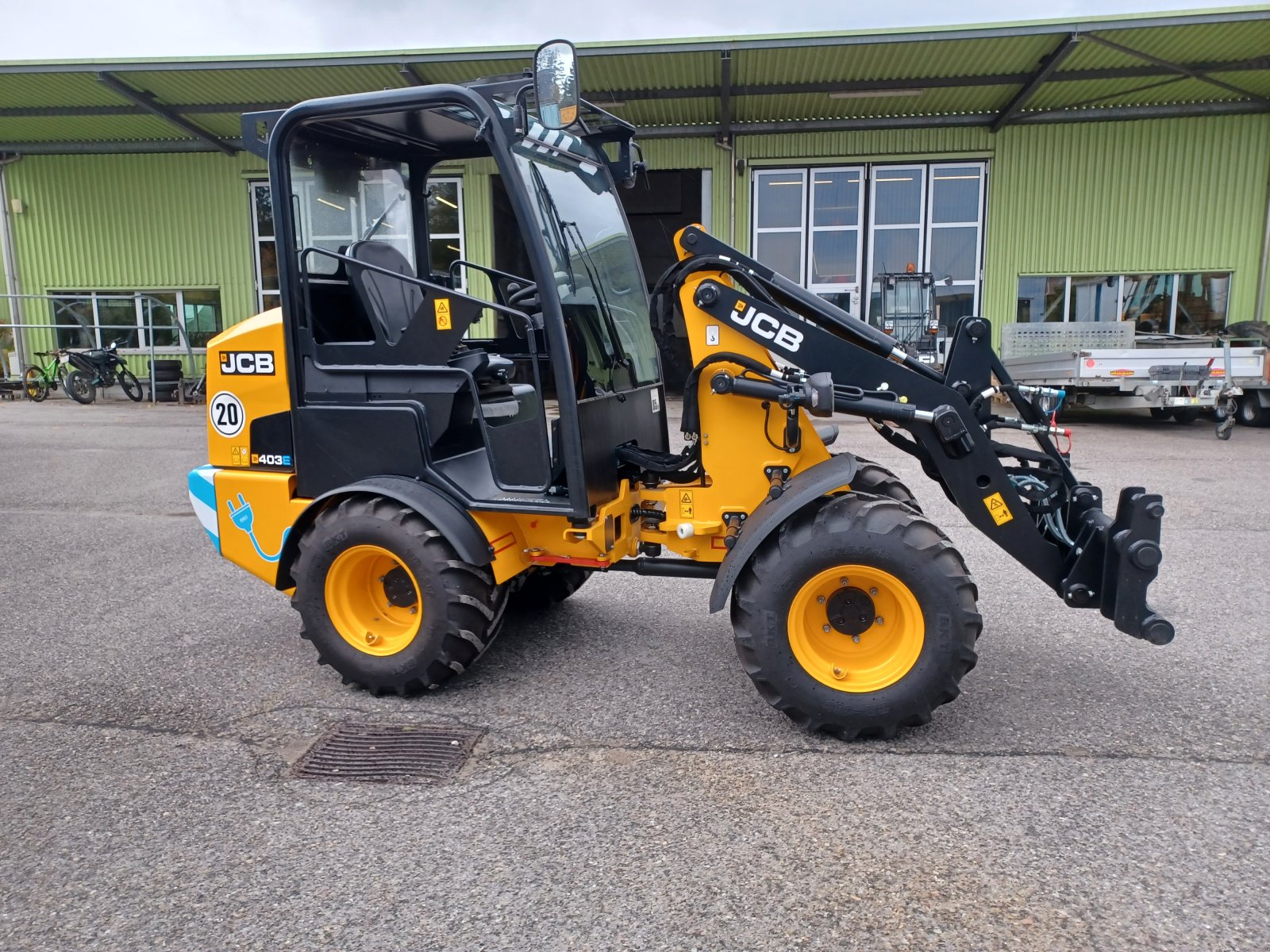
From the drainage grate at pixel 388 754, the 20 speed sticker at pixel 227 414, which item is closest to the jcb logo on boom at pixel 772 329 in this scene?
the drainage grate at pixel 388 754

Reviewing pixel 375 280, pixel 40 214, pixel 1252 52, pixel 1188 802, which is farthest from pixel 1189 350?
pixel 40 214

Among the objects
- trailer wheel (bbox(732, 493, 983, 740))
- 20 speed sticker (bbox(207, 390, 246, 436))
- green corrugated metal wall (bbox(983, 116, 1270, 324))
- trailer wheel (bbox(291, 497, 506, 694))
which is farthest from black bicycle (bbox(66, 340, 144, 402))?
trailer wheel (bbox(732, 493, 983, 740))

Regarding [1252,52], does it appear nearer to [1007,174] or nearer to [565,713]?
[1007,174]

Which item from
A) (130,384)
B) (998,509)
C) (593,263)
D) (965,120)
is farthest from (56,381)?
(998,509)

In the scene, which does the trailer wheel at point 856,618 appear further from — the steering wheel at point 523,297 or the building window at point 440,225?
the building window at point 440,225

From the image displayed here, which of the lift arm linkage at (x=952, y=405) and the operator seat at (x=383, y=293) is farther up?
the operator seat at (x=383, y=293)

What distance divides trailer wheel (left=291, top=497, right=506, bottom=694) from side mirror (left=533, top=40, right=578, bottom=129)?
5.66 ft

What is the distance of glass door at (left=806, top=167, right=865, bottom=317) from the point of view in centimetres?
1814

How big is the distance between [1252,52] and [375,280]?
53.9ft

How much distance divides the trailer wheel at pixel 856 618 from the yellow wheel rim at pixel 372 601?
60.7 inches

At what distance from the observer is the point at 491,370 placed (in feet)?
13.1

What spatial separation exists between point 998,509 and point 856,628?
755 mm

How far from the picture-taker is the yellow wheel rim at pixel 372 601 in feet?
12.8

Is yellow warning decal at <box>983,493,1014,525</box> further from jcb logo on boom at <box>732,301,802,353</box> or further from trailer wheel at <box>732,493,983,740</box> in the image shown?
jcb logo on boom at <box>732,301,802,353</box>
